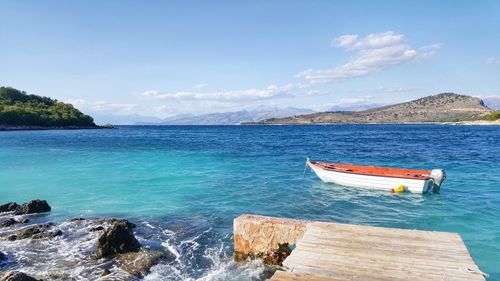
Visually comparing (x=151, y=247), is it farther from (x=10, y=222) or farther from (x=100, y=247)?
(x=10, y=222)

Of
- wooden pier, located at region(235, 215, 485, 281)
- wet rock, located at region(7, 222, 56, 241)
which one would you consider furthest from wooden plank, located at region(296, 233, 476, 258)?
wet rock, located at region(7, 222, 56, 241)

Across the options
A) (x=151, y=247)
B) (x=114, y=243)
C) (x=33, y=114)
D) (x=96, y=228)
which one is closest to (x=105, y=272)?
(x=114, y=243)

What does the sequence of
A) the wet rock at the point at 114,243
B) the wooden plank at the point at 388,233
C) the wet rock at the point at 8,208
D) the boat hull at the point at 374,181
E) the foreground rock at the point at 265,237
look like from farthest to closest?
A: the boat hull at the point at 374,181
the wet rock at the point at 8,208
the wet rock at the point at 114,243
the foreground rock at the point at 265,237
the wooden plank at the point at 388,233

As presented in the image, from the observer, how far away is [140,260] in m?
10.7

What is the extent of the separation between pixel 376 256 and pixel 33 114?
143317mm

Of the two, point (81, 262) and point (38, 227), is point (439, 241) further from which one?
point (38, 227)

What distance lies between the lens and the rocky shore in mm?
9914

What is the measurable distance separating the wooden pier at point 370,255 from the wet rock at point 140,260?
3.99 metres

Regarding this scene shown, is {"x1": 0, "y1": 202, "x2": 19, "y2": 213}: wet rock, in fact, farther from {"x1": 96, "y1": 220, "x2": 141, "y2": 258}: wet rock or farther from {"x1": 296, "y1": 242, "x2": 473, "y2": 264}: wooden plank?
{"x1": 296, "y1": 242, "x2": 473, "y2": 264}: wooden plank

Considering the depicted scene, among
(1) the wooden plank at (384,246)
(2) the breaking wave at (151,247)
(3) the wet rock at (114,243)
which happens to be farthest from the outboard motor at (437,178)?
(3) the wet rock at (114,243)

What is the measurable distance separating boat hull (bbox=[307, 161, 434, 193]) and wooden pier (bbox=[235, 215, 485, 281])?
13532 mm

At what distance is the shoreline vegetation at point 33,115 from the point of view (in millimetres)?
120025

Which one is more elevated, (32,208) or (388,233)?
(388,233)

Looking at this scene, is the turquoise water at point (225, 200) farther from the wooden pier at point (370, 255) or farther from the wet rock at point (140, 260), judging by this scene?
the wooden pier at point (370, 255)
